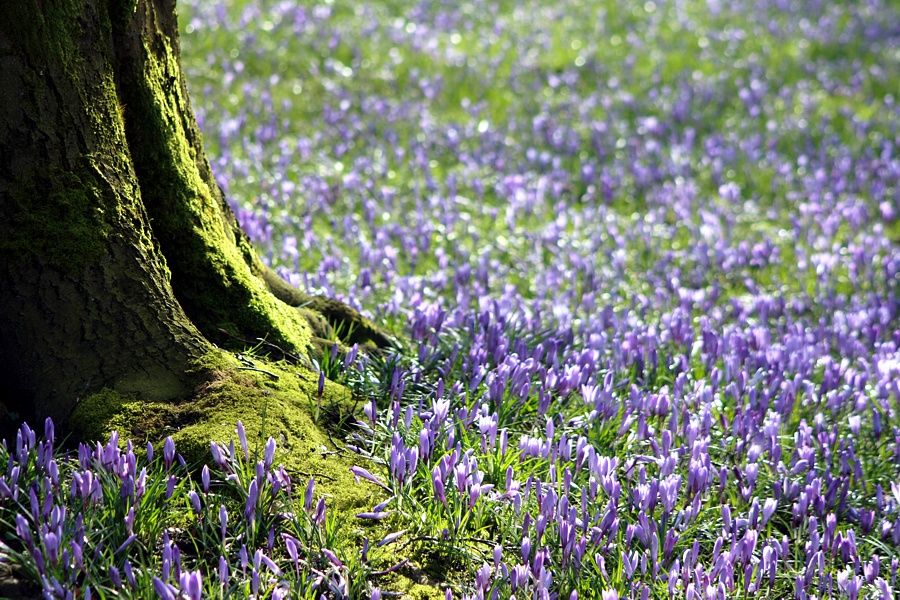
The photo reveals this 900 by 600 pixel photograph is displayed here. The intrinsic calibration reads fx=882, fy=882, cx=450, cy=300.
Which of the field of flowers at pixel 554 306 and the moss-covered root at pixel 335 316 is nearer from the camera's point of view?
the field of flowers at pixel 554 306

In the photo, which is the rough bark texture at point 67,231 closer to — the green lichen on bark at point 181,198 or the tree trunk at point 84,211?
the tree trunk at point 84,211

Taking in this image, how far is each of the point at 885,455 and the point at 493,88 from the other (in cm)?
746

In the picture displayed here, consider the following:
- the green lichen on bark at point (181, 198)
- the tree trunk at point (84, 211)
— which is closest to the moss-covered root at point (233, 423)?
the tree trunk at point (84, 211)

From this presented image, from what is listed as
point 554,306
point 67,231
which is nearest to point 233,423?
point 67,231

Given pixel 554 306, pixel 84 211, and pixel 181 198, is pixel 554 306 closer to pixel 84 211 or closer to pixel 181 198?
pixel 181 198

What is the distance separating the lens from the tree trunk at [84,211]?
3197 mm

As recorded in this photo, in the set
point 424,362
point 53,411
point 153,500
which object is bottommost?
point 153,500

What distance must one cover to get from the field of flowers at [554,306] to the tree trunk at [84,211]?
1.29 feet

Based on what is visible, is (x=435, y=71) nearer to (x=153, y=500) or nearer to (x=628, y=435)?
(x=628, y=435)

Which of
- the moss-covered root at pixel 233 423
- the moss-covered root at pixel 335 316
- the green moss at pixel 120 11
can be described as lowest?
the moss-covered root at pixel 233 423

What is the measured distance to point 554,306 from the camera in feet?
19.0

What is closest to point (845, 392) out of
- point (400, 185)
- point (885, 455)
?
point (885, 455)

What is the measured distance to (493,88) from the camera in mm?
10984

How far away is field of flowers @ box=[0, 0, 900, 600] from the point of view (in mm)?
3035
